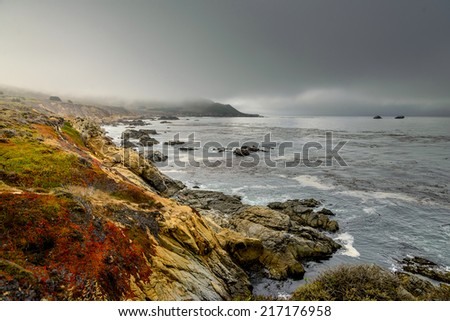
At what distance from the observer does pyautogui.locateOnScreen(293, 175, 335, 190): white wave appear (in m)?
40.7

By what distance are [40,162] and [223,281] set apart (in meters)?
14.2

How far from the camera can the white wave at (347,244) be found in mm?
22345

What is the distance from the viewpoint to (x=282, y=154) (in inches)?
2771

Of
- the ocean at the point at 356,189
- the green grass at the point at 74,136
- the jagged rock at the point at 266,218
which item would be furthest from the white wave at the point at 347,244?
the green grass at the point at 74,136

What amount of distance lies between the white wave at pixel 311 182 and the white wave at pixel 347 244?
15.4 m

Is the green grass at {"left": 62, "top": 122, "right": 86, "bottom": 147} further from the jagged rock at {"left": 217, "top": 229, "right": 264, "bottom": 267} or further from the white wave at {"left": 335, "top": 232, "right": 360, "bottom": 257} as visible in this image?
the white wave at {"left": 335, "top": 232, "right": 360, "bottom": 257}

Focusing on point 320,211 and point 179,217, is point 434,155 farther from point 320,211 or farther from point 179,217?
point 179,217

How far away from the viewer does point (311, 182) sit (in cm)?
4341

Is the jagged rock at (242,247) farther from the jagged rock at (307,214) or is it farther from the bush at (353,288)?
the jagged rock at (307,214)

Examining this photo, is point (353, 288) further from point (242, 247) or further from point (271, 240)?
point (271, 240)

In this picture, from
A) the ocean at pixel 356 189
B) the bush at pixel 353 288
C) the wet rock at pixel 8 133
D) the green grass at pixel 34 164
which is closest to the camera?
the bush at pixel 353 288

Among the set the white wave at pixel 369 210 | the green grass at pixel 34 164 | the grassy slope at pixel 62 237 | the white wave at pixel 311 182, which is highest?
the green grass at pixel 34 164

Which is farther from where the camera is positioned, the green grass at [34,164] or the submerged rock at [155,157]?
the submerged rock at [155,157]

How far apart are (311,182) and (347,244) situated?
20198mm
